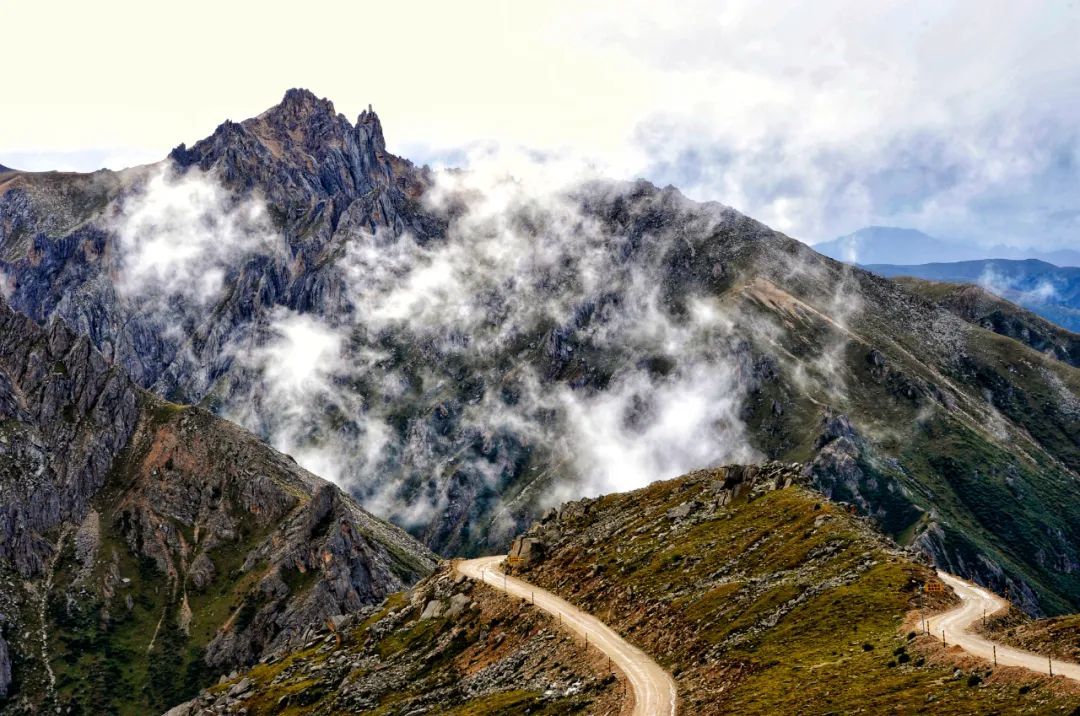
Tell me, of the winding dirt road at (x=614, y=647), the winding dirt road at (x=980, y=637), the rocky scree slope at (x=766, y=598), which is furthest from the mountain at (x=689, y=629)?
the winding dirt road at (x=980, y=637)

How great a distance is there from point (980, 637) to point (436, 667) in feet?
218

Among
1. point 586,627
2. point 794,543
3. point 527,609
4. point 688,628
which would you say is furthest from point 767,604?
point 527,609

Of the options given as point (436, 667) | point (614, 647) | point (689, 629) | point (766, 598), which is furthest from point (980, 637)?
point (436, 667)

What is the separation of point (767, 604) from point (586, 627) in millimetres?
22986

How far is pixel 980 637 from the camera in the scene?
6938 centimetres

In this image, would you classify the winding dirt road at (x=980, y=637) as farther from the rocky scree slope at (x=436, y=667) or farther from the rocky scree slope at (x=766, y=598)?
the rocky scree slope at (x=436, y=667)

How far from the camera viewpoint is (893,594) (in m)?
80.1

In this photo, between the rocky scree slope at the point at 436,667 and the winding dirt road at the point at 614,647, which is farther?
the rocky scree slope at the point at 436,667

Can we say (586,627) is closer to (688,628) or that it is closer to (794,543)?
(688,628)

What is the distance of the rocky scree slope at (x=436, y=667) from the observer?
83625mm

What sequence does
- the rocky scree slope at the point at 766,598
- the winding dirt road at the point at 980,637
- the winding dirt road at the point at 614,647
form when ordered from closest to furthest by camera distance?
the winding dirt road at the point at 980,637, the rocky scree slope at the point at 766,598, the winding dirt road at the point at 614,647

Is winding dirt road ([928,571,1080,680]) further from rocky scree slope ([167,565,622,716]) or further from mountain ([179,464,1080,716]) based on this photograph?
rocky scree slope ([167,565,622,716])

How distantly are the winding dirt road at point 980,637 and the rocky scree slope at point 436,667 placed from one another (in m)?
29.2

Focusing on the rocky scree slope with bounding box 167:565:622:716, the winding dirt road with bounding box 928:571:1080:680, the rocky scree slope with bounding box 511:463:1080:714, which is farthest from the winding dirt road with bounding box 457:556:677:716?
the winding dirt road with bounding box 928:571:1080:680
